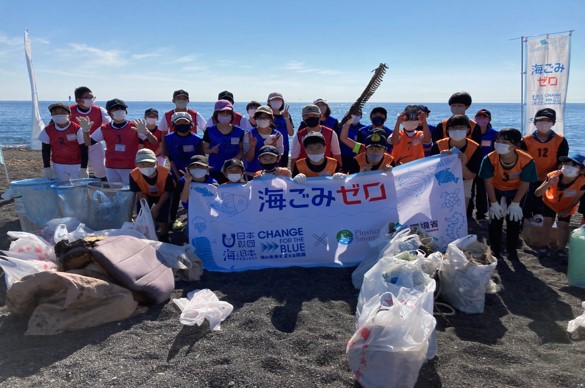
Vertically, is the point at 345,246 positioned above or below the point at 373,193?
below

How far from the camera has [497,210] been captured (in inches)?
213

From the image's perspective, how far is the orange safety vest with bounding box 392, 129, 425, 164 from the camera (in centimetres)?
648

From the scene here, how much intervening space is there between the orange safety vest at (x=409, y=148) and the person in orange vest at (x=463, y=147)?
427 millimetres

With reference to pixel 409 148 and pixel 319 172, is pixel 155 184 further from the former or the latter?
pixel 409 148

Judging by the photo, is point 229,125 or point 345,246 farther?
point 229,125

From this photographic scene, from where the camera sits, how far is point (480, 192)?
7.05 metres

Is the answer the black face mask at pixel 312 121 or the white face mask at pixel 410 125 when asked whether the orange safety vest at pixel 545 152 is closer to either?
the white face mask at pixel 410 125

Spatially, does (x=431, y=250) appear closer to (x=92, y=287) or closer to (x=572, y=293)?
(x=572, y=293)

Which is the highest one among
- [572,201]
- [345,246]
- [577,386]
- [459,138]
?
[459,138]

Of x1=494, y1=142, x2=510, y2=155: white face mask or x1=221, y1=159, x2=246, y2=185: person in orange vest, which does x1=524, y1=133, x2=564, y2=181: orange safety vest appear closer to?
x1=494, y1=142, x2=510, y2=155: white face mask

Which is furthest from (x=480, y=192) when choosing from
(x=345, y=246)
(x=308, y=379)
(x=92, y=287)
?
(x=92, y=287)

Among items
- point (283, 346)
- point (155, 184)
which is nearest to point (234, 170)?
point (155, 184)

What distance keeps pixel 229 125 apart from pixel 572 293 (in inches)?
183

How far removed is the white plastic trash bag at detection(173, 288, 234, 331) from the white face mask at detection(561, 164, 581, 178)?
4.25 meters
